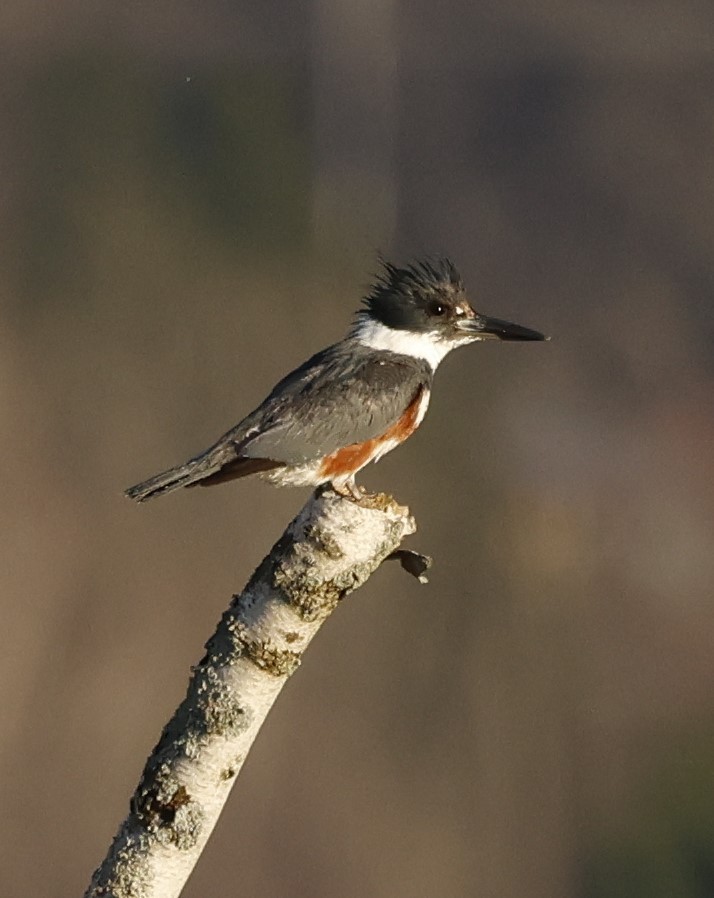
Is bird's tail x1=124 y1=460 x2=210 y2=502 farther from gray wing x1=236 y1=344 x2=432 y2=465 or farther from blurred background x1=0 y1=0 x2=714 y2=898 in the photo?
blurred background x1=0 y1=0 x2=714 y2=898

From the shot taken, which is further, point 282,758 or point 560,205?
point 560,205

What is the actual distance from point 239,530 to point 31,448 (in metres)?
0.86

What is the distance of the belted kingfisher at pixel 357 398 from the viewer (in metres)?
2.06

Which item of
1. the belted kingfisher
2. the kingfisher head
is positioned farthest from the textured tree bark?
the kingfisher head

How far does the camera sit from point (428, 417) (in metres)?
5.20

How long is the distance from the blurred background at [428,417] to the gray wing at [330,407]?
2.21 m

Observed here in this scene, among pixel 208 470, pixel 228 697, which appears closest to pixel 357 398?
pixel 208 470

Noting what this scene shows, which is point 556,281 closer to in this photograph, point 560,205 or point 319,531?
point 560,205

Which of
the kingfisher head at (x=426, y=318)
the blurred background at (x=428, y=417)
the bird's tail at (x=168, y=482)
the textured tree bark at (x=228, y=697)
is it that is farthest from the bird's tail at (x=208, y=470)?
the blurred background at (x=428, y=417)

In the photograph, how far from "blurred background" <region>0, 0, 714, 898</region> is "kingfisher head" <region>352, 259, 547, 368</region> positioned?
2052 mm

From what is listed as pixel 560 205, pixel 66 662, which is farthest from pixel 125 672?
pixel 560 205

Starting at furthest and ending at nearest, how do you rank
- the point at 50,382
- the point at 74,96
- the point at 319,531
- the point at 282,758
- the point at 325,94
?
the point at 74,96
the point at 325,94
the point at 50,382
the point at 282,758
the point at 319,531

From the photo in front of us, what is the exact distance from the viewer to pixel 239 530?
4.88 m

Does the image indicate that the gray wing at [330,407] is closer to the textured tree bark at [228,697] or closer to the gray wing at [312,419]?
the gray wing at [312,419]
